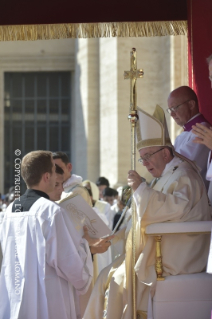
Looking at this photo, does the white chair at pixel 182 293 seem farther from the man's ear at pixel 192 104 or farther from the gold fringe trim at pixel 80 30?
the gold fringe trim at pixel 80 30

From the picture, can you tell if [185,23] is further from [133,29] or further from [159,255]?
[159,255]

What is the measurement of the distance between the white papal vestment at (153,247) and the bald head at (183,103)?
0.98m

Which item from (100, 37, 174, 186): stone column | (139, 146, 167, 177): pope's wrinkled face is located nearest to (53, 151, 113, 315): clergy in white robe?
(139, 146, 167, 177): pope's wrinkled face

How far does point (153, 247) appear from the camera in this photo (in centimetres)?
494

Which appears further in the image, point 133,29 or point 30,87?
point 30,87

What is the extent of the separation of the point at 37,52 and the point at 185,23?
55.9ft

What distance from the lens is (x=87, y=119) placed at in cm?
2053

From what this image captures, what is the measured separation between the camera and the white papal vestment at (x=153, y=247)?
4.84m

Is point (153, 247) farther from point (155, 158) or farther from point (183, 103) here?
point (183, 103)

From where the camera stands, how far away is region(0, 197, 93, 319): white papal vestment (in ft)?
15.5

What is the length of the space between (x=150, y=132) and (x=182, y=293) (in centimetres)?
124

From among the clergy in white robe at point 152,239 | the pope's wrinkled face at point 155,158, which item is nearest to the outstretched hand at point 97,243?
the clergy in white robe at point 152,239

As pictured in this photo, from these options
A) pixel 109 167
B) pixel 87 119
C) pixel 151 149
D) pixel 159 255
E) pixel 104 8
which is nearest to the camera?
pixel 159 255

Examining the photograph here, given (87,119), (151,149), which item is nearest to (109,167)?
(87,119)
